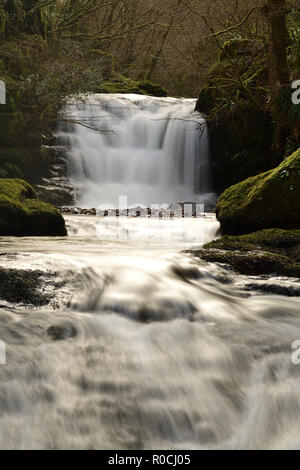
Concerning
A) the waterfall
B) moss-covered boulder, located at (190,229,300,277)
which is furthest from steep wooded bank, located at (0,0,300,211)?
moss-covered boulder, located at (190,229,300,277)

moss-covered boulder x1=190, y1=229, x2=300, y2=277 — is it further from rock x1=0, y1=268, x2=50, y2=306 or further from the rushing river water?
A: rock x1=0, y1=268, x2=50, y2=306

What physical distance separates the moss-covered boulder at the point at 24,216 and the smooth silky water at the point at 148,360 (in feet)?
7.42

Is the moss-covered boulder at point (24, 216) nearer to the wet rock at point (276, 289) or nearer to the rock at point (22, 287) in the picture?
the rock at point (22, 287)

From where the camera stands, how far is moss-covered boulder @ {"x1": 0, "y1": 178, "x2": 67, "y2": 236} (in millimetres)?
6016

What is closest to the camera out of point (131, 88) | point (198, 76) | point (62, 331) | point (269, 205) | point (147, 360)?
point (147, 360)

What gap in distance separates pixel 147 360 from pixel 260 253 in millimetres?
2020

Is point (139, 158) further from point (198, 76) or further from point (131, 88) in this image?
point (131, 88)

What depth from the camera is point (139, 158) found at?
1162 centimetres

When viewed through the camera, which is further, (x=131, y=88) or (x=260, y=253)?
(x=131, y=88)

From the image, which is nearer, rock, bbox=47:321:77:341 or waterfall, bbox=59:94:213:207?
rock, bbox=47:321:77:341

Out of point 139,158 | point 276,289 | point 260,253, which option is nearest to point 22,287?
point 276,289

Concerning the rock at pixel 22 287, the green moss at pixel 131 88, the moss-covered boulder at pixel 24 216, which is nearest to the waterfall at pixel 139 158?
the green moss at pixel 131 88
